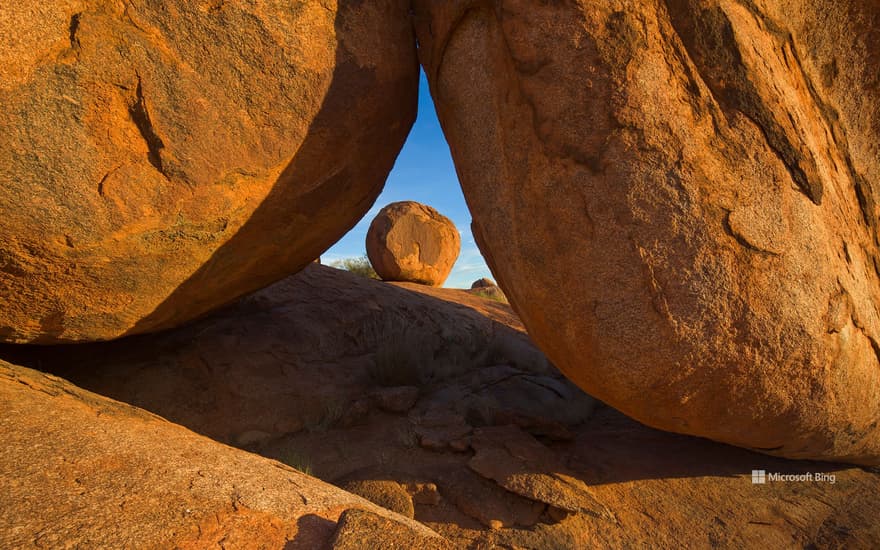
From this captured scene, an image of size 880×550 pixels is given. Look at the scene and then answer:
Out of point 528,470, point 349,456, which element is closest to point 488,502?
point 528,470

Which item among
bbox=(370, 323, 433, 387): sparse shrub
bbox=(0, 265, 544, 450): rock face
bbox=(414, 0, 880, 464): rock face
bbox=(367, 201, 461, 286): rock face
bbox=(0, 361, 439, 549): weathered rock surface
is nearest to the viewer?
bbox=(0, 361, 439, 549): weathered rock surface

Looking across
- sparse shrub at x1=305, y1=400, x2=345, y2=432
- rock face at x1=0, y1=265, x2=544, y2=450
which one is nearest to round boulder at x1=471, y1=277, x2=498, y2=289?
rock face at x1=0, y1=265, x2=544, y2=450

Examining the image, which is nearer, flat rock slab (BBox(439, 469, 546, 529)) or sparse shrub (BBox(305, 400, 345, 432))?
flat rock slab (BBox(439, 469, 546, 529))

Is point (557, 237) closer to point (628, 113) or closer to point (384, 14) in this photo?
point (628, 113)

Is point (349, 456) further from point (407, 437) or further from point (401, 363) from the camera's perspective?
point (401, 363)

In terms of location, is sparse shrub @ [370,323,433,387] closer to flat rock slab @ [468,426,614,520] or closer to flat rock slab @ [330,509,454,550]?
flat rock slab @ [468,426,614,520]

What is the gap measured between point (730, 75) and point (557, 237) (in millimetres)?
1056

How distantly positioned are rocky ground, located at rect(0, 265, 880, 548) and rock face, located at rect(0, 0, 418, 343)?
1.96ft

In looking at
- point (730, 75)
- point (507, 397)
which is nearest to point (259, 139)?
point (730, 75)

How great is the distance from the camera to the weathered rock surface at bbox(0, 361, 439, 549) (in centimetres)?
145

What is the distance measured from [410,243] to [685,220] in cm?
689

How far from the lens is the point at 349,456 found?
115 inches

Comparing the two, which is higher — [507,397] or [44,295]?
[507,397]

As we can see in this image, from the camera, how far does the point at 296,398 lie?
3.48m
